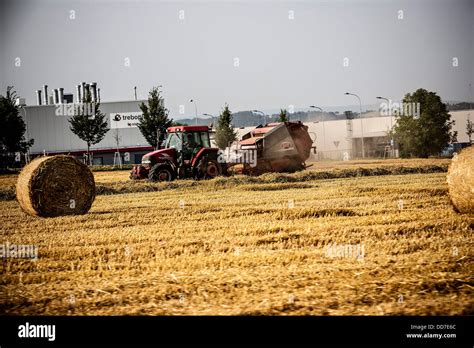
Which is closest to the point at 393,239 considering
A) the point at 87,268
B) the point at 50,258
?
the point at 87,268

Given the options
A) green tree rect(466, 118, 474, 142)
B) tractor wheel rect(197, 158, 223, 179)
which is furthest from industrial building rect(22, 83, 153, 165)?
tractor wheel rect(197, 158, 223, 179)

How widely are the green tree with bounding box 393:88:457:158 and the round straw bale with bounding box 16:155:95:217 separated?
4.73 m

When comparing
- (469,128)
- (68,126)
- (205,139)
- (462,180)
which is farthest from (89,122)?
(205,139)

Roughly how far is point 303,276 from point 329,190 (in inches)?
240

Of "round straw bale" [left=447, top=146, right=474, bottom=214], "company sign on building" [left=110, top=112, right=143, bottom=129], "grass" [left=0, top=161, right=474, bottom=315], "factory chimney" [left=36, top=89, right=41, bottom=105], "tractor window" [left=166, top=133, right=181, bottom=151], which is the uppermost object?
"factory chimney" [left=36, top=89, right=41, bottom=105]

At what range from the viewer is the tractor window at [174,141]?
1391cm

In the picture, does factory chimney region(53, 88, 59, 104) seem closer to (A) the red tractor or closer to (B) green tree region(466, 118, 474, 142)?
(B) green tree region(466, 118, 474, 142)

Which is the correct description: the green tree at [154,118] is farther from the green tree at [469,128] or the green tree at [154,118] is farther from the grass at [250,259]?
the green tree at [469,128]

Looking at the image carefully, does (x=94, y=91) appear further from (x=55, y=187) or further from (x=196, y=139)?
(x=196, y=139)

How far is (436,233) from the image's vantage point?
650cm

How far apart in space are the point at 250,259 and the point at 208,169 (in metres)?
8.28

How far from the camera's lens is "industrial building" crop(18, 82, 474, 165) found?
6.83 meters

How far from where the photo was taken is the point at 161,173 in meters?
13.7

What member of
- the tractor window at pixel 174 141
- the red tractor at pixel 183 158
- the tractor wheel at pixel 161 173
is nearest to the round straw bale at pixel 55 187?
the tractor wheel at pixel 161 173
